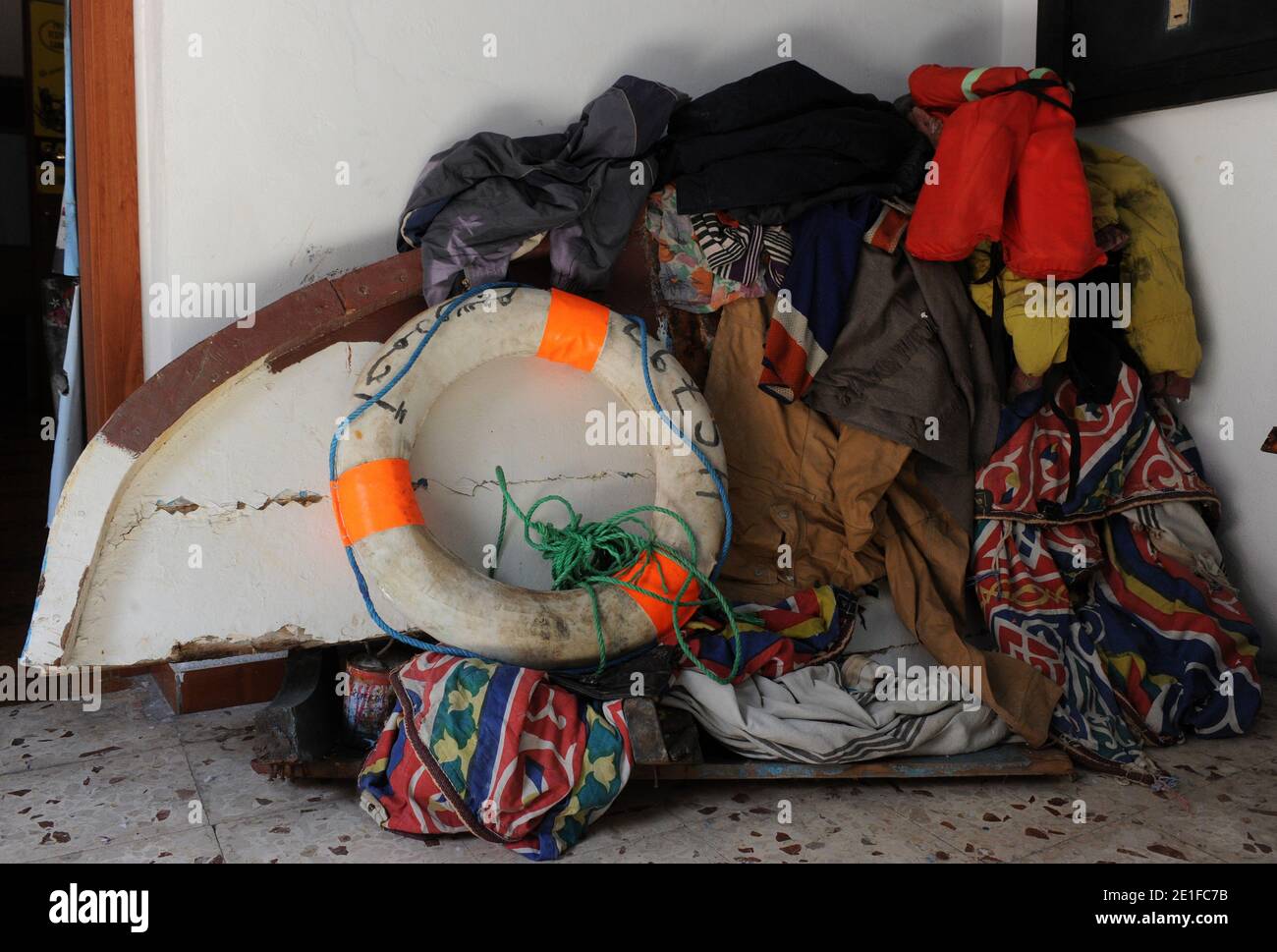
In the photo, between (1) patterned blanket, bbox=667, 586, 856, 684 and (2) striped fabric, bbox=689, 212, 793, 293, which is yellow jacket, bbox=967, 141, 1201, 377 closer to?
(2) striped fabric, bbox=689, 212, 793, 293

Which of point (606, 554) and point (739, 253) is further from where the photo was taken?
point (739, 253)

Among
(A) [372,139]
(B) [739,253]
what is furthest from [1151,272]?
(A) [372,139]

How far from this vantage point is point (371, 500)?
211 cm

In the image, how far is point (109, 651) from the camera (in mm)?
2156

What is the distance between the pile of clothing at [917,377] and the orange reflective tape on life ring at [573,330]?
5.7 inches

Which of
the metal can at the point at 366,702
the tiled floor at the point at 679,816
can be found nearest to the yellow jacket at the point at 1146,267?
the tiled floor at the point at 679,816

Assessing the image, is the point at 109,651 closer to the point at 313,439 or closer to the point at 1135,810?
the point at 313,439

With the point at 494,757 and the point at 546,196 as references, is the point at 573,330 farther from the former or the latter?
the point at 494,757

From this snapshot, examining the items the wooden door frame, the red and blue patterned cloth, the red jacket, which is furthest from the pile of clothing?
the wooden door frame

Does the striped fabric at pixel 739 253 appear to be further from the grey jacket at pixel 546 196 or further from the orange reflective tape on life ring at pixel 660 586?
the orange reflective tape on life ring at pixel 660 586

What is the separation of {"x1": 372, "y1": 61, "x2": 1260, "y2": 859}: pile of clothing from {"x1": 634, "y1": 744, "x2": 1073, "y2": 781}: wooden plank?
1.7 inches

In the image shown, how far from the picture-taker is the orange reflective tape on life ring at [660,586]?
221cm

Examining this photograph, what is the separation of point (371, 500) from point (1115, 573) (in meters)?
1.70

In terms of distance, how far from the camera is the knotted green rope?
2.19m
